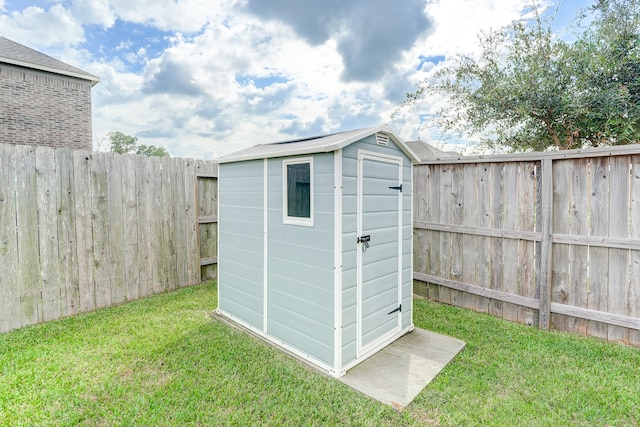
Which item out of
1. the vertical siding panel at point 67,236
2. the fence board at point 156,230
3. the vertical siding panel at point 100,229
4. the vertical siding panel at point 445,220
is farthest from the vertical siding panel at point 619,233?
the vertical siding panel at point 67,236

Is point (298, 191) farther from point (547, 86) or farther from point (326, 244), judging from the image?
point (547, 86)

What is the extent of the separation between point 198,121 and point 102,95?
4.84 meters

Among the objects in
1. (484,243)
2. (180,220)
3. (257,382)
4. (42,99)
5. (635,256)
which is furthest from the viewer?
(42,99)

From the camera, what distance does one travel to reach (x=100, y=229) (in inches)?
149

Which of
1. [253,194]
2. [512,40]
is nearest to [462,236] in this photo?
[253,194]

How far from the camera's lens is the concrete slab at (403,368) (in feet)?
7.37

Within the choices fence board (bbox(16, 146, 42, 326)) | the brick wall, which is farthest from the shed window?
the brick wall

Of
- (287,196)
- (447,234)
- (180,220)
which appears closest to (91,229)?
(180,220)

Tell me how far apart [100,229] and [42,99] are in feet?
28.8

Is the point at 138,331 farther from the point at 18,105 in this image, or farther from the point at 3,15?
the point at 18,105

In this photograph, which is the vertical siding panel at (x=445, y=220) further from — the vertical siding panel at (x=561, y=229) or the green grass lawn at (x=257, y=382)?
the vertical siding panel at (x=561, y=229)

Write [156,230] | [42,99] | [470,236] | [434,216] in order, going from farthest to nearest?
[42,99] → [156,230] → [434,216] → [470,236]

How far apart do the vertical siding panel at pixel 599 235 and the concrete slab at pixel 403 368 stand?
135 cm

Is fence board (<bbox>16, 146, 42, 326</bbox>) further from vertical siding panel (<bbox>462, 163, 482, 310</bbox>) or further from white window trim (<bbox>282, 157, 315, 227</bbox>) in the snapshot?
vertical siding panel (<bbox>462, 163, 482, 310</bbox>)
